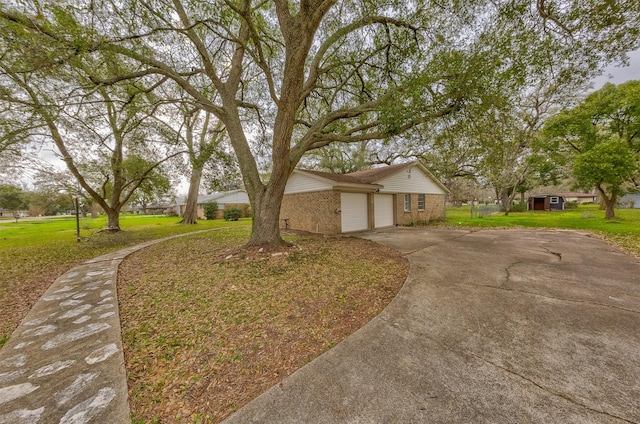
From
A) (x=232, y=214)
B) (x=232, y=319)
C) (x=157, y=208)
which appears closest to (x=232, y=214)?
(x=232, y=214)

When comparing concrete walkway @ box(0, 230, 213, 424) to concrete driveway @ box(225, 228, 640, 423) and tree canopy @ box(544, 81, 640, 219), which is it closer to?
concrete driveway @ box(225, 228, 640, 423)

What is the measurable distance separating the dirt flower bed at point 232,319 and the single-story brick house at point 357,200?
4.59m

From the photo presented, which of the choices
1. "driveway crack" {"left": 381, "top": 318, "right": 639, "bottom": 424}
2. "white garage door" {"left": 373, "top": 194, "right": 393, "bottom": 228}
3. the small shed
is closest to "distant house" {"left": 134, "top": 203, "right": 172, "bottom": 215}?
"white garage door" {"left": 373, "top": 194, "right": 393, "bottom": 228}

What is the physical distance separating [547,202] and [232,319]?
40.9 metres

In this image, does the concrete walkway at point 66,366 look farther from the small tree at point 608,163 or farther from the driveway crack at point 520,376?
the small tree at point 608,163

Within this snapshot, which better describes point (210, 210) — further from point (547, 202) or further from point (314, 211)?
point (547, 202)

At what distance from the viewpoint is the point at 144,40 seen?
596 centimetres

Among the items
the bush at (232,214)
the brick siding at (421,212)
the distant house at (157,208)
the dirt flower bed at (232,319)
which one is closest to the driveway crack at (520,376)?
the dirt flower bed at (232,319)

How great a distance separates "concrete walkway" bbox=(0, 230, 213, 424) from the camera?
73.2 inches

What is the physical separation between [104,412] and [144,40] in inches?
310

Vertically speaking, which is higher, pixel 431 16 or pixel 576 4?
pixel 431 16

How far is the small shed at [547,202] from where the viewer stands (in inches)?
1172

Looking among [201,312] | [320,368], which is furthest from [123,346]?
[320,368]

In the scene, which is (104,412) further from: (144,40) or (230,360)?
(144,40)
